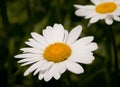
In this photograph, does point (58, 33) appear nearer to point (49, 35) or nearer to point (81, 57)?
point (49, 35)

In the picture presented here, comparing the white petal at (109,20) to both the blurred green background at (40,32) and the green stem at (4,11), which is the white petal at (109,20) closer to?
the blurred green background at (40,32)

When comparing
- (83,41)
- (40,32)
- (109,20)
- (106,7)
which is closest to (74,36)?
(83,41)

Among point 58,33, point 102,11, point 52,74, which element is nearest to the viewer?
point 52,74

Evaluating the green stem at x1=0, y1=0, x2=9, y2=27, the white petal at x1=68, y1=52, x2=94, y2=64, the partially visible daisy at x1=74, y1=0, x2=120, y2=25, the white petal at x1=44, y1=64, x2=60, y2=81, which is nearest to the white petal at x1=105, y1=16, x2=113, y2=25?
the partially visible daisy at x1=74, y1=0, x2=120, y2=25

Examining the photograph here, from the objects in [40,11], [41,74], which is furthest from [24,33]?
[41,74]

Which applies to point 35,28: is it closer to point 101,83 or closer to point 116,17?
point 101,83
